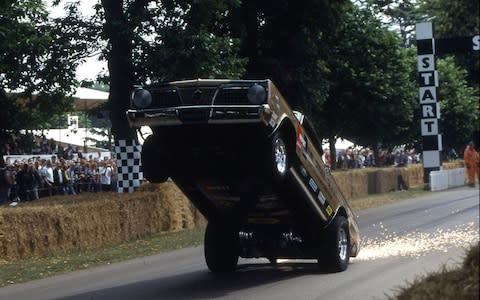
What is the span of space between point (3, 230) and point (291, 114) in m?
6.90

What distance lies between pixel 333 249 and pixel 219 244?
5.92ft

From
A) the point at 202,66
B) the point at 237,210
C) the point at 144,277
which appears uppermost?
the point at 202,66

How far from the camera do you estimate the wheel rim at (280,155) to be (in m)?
11.0

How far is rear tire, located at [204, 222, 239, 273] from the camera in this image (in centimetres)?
1302

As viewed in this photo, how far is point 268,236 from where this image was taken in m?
12.6

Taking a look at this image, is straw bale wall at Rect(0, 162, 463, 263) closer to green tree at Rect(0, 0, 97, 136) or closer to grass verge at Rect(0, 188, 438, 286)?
grass verge at Rect(0, 188, 438, 286)

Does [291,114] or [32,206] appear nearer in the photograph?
[291,114]

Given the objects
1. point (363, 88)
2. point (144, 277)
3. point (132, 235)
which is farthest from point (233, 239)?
point (363, 88)

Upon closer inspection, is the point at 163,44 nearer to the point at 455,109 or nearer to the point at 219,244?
the point at 219,244

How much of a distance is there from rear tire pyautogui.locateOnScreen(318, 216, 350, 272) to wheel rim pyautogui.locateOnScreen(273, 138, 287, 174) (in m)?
1.72

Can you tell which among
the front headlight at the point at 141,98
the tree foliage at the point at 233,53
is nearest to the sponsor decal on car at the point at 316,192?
the front headlight at the point at 141,98

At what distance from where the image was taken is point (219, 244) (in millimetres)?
13031

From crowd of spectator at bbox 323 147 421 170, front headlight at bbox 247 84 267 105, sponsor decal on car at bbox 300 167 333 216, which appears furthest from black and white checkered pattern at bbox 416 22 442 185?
front headlight at bbox 247 84 267 105

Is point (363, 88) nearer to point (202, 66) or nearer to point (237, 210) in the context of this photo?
point (202, 66)
